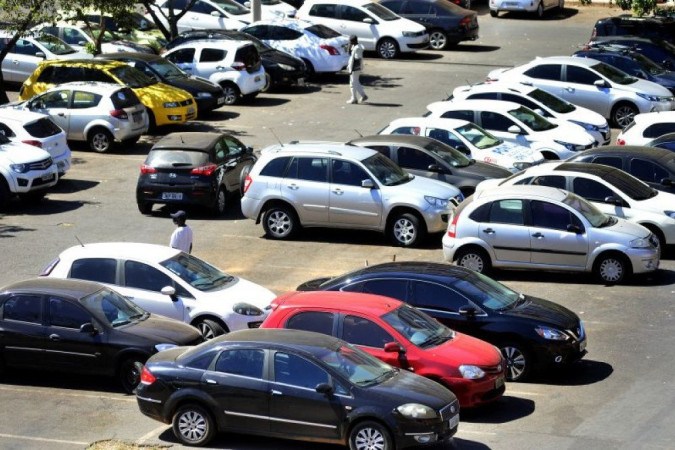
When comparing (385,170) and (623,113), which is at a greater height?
(385,170)

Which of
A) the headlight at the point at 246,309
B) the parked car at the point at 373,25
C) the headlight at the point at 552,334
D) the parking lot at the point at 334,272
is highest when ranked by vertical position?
the parked car at the point at 373,25

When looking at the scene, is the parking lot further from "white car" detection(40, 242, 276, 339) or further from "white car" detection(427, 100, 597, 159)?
"white car" detection(427, 100, 597, 159)

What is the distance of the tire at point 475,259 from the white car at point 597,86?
11754 mm

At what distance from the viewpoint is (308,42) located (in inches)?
1492

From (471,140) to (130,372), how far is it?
1182 centimetres

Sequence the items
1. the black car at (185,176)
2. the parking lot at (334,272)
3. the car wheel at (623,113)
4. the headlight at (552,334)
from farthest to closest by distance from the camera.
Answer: the car wheel at (623,113), the black car at (185,176), the headlight at (552,334), the parking lot at (334,272)

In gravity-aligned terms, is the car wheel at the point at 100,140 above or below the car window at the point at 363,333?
below

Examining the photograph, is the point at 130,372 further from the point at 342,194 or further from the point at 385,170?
the point at 385,170

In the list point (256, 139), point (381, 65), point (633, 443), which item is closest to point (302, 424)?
point (633, 443)

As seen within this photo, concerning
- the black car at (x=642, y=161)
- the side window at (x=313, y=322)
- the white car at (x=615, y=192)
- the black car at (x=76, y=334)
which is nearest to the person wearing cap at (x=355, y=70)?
the black car at (x=642, y=161)

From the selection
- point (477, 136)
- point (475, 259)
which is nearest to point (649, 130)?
point (477, 136)

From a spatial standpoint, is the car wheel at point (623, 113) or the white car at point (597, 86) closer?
the white car at point (597, 86)

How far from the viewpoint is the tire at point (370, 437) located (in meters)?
13.7

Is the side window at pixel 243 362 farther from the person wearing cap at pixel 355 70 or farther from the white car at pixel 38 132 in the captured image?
the person wearing cap at pixel 355 70
